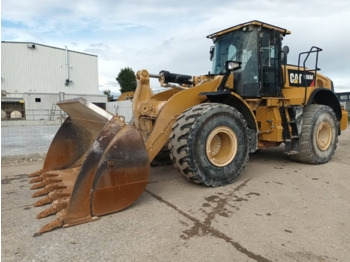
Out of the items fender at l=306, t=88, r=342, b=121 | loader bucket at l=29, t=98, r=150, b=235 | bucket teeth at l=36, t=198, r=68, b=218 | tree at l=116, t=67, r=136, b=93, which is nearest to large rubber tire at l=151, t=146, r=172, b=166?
loader bucket at l=29, t=98, r=150, b=235

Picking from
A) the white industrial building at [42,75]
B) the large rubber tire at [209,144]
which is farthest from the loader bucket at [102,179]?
the white industrial building at [42,75]

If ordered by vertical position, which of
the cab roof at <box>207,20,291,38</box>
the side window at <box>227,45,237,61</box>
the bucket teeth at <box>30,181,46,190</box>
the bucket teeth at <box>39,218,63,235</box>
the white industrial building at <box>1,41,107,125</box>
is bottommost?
the bucket teeth at <box>39,218,63,235</box>

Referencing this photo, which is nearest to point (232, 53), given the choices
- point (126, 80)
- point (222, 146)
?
point (222, 146)

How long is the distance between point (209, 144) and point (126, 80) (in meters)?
44.8

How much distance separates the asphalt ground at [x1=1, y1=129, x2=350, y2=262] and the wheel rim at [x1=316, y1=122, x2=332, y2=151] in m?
1.47

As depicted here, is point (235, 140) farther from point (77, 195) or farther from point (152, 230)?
point (77, 195)

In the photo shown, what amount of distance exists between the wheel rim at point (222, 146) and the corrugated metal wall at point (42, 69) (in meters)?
30.2

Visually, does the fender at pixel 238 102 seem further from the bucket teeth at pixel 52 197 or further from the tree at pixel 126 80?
the tree at pixel 126 80

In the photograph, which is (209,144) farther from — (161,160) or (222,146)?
(161,160)

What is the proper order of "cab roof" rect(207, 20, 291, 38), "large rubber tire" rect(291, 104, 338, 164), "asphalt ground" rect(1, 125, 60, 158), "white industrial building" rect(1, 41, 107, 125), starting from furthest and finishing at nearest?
1. "white industrial building" rect(1, 41, 107, 125)
2. "asphalt ground" rect(1, 125, 60, 158)
3. "large rubber tire" rect(291, 104, 338, 164)
4. "cab roof" rect(207, 20, 291, 38)

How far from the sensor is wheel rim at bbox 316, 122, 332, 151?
18.7 feet

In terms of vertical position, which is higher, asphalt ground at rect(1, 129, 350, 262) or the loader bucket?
the loader bucket

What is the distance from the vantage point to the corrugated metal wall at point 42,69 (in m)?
28.3

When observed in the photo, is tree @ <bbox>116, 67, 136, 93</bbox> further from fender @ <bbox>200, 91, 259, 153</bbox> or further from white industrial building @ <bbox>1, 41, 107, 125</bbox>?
fender @ <bbox>200, 91, 259, 153</bbox>
